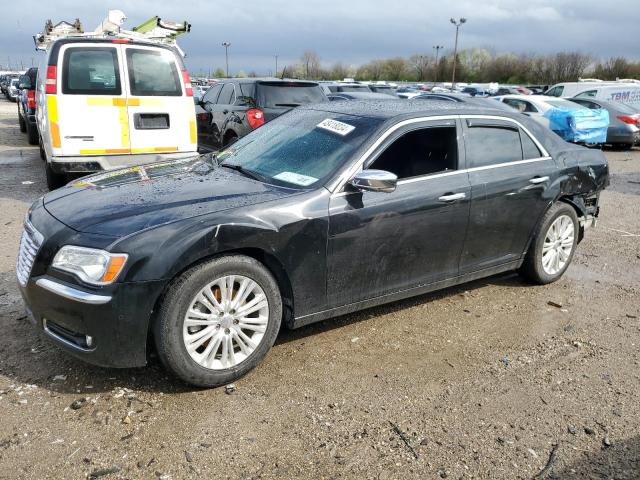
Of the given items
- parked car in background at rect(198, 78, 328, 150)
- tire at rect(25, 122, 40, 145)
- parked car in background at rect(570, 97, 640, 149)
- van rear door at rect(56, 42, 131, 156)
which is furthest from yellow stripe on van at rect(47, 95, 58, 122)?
parked car in background at rect(570, 97, 640, 149)

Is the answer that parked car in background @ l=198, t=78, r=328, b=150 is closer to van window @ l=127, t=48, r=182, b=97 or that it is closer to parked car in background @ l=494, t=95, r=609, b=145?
van window @ l=127, t=48, r=182, b=97

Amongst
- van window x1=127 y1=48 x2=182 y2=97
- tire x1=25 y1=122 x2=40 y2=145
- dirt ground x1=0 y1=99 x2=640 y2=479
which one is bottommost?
dirt ground x1=0 y1=99 x2=640 y2=479

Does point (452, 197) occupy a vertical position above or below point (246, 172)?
below

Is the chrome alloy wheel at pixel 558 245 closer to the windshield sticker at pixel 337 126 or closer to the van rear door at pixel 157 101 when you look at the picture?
the windshield sticker at pixel 337 126

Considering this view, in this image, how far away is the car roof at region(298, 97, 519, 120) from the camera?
4.16m

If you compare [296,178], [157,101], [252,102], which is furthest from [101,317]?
[252,102]

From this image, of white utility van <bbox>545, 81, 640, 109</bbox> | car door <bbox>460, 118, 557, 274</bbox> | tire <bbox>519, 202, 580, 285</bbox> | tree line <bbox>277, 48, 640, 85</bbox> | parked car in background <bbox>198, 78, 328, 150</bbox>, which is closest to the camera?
car door <bbox>460, 118, 557, 274</bbox>

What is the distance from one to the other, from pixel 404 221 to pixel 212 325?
1.47m

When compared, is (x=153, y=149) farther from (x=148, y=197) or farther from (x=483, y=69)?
(x=483, y=69)

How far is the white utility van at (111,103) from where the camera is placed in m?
6.71

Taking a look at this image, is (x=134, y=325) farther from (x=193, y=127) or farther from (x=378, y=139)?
(x=193, y=127)

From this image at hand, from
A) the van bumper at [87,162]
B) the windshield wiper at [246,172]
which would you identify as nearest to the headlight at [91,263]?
the windshield wiper at [246,172]

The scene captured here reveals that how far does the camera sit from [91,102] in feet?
22.3

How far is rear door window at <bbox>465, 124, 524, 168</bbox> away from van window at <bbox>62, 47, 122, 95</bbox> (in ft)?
14.9
